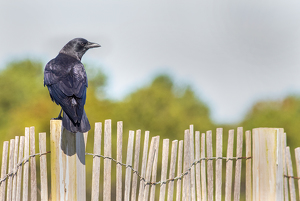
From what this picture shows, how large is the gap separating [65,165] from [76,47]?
2392 mm

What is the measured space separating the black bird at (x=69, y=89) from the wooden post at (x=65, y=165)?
10cm

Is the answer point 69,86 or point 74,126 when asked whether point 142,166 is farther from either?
point 69,86

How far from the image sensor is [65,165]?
3.08m

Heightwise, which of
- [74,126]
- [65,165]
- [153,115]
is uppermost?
[153,115]

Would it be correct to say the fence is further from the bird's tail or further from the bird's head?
the bird's head

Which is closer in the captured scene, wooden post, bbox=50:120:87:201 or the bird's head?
wooden post, bbox=50:120:87:201

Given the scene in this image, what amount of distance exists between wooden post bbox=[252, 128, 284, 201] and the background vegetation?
19.7m

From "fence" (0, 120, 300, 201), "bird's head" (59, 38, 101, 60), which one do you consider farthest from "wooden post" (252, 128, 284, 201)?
"bird's head" (59, 38, 101, 60)

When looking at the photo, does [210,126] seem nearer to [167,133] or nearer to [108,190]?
[167,133]

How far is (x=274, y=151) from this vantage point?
→ 4.06 m

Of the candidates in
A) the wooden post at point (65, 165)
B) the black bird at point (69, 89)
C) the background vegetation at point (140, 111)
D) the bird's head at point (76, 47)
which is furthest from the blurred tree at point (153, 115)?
the wooden post at point (65, 165)

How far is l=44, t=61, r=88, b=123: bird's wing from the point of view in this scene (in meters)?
3.29

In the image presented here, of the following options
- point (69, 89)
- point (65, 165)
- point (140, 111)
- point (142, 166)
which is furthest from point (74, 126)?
point (140, 111)

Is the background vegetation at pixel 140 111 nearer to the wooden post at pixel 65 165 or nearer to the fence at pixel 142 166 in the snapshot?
the fence at pixel 142 166
